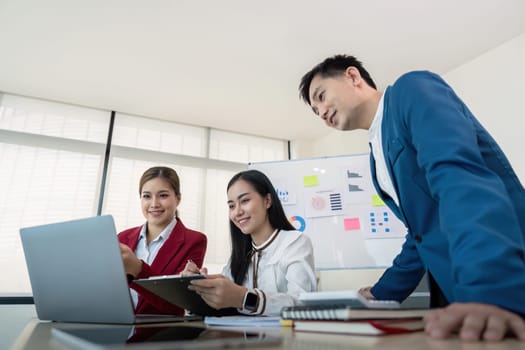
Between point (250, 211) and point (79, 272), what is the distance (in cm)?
78

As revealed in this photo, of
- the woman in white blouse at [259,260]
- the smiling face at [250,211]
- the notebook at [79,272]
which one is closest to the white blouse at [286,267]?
the woman in white blouse at [259,260]

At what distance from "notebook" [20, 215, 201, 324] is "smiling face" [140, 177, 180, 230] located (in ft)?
2.58

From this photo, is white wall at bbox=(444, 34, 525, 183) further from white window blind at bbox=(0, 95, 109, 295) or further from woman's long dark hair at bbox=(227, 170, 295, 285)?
white window blind at bbox=(0, 95, 109, 295)

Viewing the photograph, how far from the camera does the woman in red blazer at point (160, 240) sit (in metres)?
1.22

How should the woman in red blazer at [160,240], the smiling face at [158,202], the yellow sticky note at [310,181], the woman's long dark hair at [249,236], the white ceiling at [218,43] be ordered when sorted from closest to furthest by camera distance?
the woman in red blazer at [160,240]
the woman's long dark hair at [249,236]
the smiling face at [158,202]
the white ceiling at [218,43]
the yellow sticky note at [310,181]

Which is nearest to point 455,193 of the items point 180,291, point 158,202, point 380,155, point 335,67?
point 380,155

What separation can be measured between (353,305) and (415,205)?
0.42 metres

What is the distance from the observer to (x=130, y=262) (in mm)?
1027

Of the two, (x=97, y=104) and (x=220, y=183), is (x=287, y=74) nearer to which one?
(x=220, y=183)

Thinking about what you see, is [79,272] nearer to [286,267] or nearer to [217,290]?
[217,290]

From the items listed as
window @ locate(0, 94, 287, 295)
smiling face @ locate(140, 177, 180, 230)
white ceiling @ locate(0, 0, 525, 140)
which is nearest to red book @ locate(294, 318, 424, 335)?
smiling face @ locate(140, 177, 180, 230)

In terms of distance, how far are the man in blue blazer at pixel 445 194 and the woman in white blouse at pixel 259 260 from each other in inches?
10.8

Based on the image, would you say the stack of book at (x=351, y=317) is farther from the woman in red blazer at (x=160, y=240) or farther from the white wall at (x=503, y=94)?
the white wall at (x=503, y=94)

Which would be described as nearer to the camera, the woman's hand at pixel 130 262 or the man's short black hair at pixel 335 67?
the woman's hand at pixel 130 262
